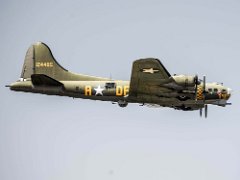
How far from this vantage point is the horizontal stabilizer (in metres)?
41.8

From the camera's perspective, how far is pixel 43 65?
45938mm

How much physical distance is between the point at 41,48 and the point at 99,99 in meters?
7.79

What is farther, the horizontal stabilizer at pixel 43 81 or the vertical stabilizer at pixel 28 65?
the vertical stabilizer at pixel 28 65

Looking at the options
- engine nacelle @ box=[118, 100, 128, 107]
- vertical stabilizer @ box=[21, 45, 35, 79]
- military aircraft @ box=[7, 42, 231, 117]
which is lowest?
engine nacelle @ box=[118, 100, 128, 107]

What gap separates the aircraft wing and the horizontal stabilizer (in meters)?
6.61

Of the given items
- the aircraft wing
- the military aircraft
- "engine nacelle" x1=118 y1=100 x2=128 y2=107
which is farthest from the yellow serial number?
the aircraft wing

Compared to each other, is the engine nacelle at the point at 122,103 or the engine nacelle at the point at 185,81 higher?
the engine nacelle at the point at 185,81

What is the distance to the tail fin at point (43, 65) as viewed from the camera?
148 feet

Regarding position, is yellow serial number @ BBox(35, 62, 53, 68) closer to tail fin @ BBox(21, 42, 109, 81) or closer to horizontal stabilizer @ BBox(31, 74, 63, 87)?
tail fin @ BBox(21, 42, 109, 81)

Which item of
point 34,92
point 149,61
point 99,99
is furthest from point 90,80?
point 149,61

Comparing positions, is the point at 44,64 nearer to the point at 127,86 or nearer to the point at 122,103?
the point at 127,86

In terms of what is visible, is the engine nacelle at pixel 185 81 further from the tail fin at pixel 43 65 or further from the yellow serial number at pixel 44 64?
the yellow serial number at pixel 44 64

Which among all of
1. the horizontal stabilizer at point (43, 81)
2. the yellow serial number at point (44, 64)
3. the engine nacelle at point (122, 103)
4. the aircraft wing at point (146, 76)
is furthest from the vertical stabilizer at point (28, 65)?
the aircraft wing at point (146, 76)

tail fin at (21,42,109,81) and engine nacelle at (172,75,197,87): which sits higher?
tail fin at (21,42,109,81)
